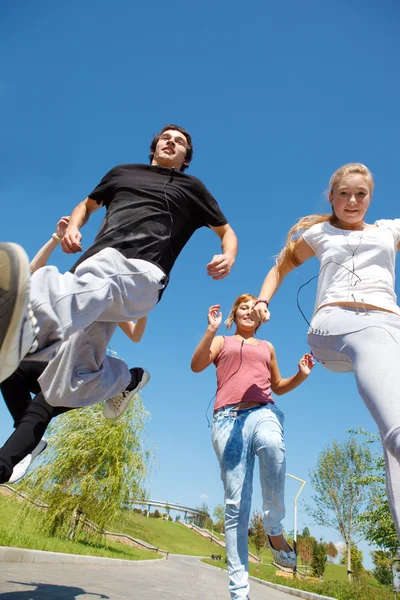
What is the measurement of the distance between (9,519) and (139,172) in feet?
39.6

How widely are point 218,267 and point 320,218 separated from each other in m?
1.05

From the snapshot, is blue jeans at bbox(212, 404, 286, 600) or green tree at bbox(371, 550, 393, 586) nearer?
blue jeans at bbox(212, 404, 286, 600)

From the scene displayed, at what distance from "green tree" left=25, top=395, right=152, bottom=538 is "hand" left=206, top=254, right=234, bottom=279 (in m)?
12.2

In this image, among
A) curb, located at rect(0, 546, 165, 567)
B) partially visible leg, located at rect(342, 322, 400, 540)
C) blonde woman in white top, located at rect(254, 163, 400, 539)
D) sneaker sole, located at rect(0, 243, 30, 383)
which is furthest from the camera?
curb, located at rect(0, 546, 165, 567)

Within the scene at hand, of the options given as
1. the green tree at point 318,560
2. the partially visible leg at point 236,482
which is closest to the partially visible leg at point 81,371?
the partially visible leg at point 236,482

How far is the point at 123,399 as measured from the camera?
3.22 meters

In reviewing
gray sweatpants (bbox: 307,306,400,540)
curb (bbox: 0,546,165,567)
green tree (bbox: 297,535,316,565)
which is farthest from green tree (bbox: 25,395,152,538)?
green tree (bbox: 297,535,316,565)

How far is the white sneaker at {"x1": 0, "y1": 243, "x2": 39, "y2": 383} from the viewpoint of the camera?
1.61m

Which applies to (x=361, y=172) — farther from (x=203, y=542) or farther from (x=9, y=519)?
(x=203, y=542)

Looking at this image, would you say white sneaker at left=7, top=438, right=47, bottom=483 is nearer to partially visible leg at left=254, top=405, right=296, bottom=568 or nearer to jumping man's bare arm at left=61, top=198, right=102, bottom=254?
jumping man's bare arm at left=61, top=198, right=102, bottom=254

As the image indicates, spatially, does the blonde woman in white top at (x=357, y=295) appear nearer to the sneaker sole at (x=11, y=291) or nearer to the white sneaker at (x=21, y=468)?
the sneaker sole at (x=11, y=291)

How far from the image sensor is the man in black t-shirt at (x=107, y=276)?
172 centimetres

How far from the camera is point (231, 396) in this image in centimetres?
385

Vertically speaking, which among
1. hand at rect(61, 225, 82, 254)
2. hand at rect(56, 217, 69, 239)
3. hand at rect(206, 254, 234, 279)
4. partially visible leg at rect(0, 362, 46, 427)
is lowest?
partially visible leg at rect(0, 362, 46, 427)
